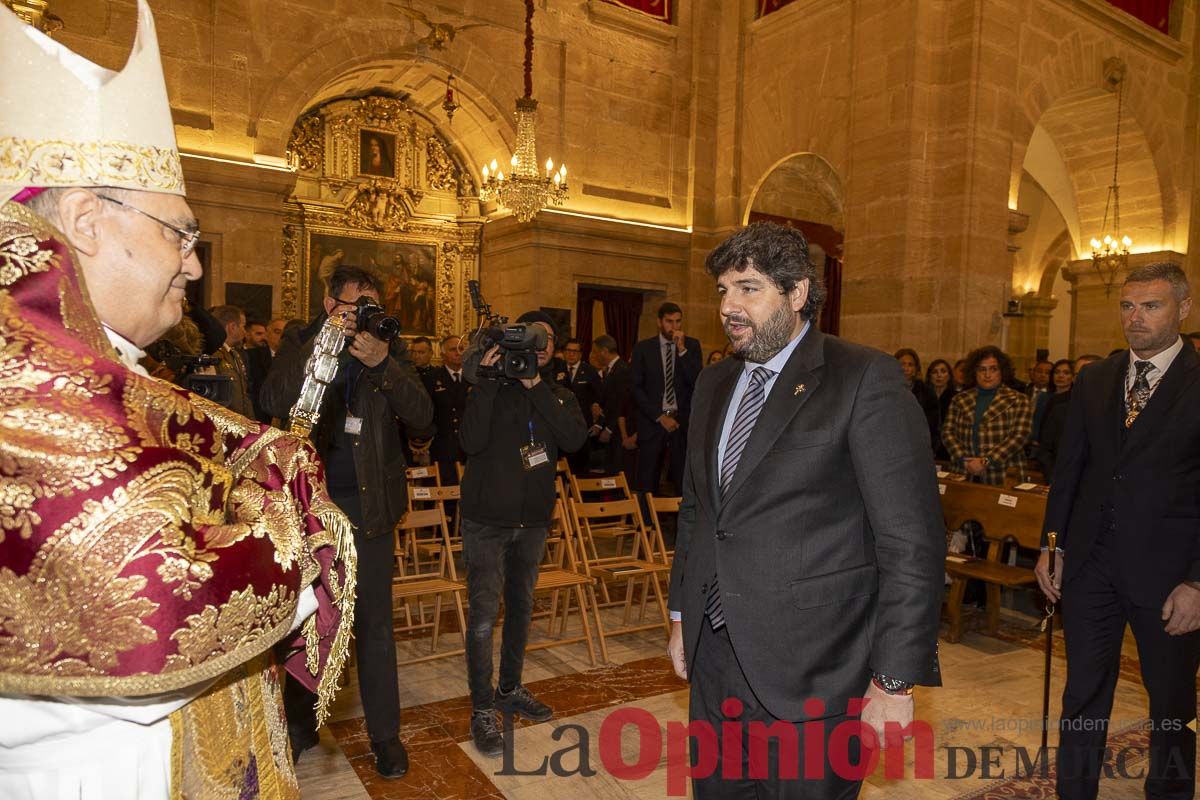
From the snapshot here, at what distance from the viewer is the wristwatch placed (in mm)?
1844

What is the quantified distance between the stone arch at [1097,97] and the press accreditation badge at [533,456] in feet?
29.9

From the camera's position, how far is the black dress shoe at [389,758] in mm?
3207

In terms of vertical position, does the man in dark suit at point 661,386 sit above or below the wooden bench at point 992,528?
above

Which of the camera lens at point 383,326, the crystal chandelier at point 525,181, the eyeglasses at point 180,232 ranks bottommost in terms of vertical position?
the camera lens at point 383,326

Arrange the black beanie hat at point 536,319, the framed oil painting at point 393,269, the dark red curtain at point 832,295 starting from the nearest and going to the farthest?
1. the black beanie hat at point 536,319
2. the framed oil painting at point 393,269
3. the dark red curtain at point 832,295

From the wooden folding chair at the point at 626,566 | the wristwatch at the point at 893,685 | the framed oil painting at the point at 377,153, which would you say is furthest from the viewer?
the framed oil painting at the point at 377,153

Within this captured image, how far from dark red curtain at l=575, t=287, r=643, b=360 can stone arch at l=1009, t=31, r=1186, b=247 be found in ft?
19.5

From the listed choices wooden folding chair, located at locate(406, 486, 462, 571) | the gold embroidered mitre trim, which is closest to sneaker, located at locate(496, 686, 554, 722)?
wooden folding chair, located at locate(406, 486, 462, 571)

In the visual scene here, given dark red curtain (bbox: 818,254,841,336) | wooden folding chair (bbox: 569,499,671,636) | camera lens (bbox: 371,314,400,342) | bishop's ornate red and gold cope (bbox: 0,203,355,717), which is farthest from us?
dark red curtain (bbox: 818,254,841,336)

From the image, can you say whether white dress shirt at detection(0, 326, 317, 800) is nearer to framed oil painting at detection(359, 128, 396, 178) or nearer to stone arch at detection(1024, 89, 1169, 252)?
framed oil painting at detection(359, 128, 396, 178)

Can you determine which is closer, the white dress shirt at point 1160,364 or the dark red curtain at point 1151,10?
the white dress shirt at point 1160,364

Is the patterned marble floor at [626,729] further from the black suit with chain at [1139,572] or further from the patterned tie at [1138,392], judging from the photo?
the patterned tie at [1138,392]

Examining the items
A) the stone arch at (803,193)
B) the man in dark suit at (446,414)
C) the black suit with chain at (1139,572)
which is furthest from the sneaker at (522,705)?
the stone arch at (803,193)

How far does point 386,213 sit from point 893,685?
484 inches
